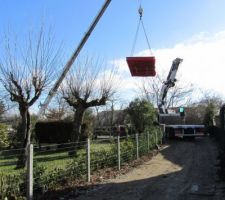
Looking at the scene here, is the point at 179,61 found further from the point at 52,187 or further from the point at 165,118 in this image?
the point at 52,187

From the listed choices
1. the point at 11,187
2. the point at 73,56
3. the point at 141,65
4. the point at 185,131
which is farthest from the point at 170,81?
the point at 11,187

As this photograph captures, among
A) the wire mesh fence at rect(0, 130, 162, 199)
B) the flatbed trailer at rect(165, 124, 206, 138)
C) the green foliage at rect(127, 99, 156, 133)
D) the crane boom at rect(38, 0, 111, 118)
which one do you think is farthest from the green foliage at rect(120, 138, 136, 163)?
the flatbed trailer at rect(165, 124, 206, 138)

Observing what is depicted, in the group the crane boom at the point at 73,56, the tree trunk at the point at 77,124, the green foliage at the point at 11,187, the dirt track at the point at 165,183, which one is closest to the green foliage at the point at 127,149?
the dirt track at the point at 165,183

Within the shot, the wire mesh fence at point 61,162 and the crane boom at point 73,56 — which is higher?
the crane boom at point 73,56

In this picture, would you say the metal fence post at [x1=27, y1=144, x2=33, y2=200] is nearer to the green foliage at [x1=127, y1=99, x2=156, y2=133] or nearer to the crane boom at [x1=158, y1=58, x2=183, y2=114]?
the green foliage at [x1=127, y1=99, x2=156, y2=133]

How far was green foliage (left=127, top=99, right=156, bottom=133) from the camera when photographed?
3278 centimetres

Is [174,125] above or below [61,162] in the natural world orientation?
above

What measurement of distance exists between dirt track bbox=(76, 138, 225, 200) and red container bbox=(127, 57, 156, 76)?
3548 mm

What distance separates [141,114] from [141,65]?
16.5m

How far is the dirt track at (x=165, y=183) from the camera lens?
1138 cm

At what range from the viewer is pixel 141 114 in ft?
108

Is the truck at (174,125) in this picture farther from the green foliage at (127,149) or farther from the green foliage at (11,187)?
the green foliage at (11,187)

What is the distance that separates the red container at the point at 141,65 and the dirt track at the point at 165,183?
A: 355cm

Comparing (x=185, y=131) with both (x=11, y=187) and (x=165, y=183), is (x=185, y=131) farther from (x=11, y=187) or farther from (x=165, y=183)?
(x=11, y=187)
